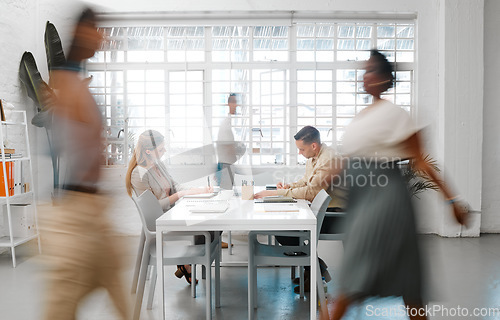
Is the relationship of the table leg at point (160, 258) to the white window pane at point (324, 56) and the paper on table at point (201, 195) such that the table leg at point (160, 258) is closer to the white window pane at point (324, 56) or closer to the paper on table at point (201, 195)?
the paper on table at point (201, 195)

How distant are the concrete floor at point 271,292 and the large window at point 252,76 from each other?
6.23 ft

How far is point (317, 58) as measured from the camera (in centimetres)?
589

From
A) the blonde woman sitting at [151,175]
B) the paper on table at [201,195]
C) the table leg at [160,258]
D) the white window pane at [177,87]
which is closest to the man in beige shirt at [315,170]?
the paper on table at [201,195]

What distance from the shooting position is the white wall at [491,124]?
5.64 metres

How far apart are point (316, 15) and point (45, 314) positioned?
16.5ft

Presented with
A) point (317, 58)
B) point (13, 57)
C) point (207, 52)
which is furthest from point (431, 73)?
point (13, 57)

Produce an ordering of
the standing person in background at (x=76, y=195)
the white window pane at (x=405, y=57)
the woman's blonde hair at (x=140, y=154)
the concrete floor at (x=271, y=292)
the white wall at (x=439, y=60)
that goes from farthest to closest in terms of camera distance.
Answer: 1. the white window pane at (x=405, y=57)
2. the white wall at (x=439, y=60)
3. the woman's blonde hair at (x=140, y=154)
4. the concrete floor at (x=271, y=292)
5. the standing person in background at (x=76, y=195)

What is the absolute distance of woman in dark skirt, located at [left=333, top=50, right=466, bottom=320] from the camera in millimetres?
1938

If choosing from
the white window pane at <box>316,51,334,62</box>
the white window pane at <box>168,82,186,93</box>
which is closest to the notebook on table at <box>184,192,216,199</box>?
the white window pane at <box>168,82,186,93</box>

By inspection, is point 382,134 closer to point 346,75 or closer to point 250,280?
point 250,280

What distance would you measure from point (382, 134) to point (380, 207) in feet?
1.10

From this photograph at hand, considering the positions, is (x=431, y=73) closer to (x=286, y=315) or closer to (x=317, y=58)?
(x=317, y=58)

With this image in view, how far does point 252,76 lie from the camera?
5.93 metres

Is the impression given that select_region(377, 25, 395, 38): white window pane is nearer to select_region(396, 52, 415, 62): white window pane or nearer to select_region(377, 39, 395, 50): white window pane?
select_region(377, 39, 395, 50): white window pane
